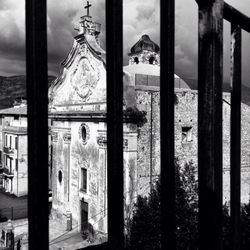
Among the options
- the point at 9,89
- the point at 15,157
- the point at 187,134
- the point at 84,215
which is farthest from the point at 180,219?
the point at 9,89

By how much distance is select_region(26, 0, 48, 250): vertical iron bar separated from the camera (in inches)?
27.9

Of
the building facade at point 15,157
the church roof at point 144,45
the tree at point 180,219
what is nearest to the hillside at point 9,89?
the building facade at point 15,157

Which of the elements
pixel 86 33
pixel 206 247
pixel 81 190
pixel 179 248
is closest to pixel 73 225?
pixel 81 190

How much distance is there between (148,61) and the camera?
64.2 feet

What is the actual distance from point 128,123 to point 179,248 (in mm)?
4631

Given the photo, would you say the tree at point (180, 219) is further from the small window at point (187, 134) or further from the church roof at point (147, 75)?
the church roof at point (147, 75)

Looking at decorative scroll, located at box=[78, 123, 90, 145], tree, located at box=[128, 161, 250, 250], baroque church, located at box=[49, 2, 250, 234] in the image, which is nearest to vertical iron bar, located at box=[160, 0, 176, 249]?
tree, located at box=[128, 161, 250, 250]

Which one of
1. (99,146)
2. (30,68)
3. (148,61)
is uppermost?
(148,61)

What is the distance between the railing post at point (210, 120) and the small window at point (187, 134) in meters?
12.0

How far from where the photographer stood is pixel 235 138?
1336 mm

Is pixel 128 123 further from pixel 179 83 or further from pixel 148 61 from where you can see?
pixel 148 61

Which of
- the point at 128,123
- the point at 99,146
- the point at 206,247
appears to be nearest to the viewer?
the point at 206,247

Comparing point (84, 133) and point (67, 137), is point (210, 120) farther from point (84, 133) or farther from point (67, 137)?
point (67, 137)

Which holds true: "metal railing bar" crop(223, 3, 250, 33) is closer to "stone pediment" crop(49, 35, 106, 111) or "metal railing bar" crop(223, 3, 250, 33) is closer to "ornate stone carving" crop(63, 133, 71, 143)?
"stone pediment" crop(49, 35, 106, 111)
